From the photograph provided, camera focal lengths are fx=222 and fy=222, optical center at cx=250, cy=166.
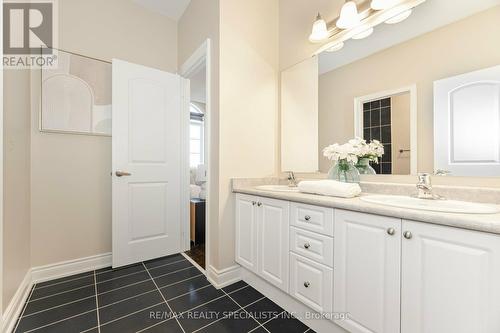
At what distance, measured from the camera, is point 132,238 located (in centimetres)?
219

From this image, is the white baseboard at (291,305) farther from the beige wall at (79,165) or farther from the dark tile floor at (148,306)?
the beige wall at (79,165)

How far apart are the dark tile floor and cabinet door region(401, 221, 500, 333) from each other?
74 cm

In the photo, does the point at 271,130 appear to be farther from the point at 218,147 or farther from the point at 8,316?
the point at 8,316

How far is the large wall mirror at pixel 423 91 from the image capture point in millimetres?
1097

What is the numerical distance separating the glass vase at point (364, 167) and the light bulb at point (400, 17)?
88 cm

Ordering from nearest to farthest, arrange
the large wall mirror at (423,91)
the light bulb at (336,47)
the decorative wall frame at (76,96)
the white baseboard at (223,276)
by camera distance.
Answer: the large wall mirror at (423,91)
the light bulb at (336,47)
the white baseboard at (223,276)
the decorative wall frame at (76,96)

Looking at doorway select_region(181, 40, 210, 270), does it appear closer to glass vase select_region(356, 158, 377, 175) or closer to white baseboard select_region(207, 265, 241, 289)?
white baseboard select_region(207, 265, 241, 289)

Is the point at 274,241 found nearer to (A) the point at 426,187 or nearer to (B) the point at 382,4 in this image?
(A) the point at 426,187

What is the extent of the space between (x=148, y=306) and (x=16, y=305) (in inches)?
31.9

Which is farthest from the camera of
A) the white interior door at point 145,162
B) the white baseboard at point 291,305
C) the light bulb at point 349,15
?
the white interior door at point 145,162

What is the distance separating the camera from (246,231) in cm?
177

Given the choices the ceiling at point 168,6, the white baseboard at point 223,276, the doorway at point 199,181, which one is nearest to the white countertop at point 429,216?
the white baseboard at point 223,276

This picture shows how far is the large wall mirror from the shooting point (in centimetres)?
110

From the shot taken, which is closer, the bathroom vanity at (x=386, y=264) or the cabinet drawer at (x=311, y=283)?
the bathroom vanity at (x=386, y=264)
